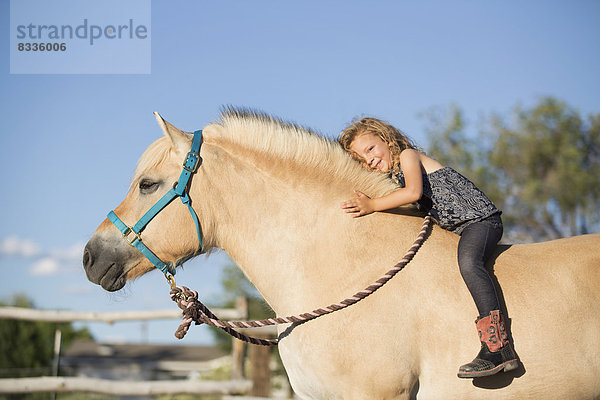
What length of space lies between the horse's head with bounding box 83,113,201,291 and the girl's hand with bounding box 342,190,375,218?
1014 millimetres

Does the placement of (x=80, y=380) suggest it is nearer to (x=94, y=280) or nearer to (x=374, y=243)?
(x=94, y=280)

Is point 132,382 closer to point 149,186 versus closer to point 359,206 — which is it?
point 149,186

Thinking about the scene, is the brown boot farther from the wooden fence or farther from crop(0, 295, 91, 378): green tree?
crop(0, 295, 91, 378): green tree

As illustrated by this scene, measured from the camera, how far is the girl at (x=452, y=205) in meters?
2.71

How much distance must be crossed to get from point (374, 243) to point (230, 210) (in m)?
0.96

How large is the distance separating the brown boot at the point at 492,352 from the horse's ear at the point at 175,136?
209 centimetres

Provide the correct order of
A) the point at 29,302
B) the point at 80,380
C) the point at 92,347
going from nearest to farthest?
1. the point at 80,380
2. the point at 29,302
3. the point at 92,347

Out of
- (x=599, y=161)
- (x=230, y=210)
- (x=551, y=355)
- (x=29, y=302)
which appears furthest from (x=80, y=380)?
(x=29, y=302)

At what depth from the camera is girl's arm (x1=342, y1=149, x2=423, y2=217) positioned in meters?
3.14

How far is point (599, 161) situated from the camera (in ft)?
62.9

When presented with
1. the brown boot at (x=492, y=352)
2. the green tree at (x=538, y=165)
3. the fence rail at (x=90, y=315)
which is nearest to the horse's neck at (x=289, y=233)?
the brown boot at (x=492, y=352)

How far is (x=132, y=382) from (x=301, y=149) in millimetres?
5159

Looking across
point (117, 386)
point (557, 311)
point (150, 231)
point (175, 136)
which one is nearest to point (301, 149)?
point (175, 136)

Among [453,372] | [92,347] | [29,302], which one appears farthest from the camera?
[92,347]
